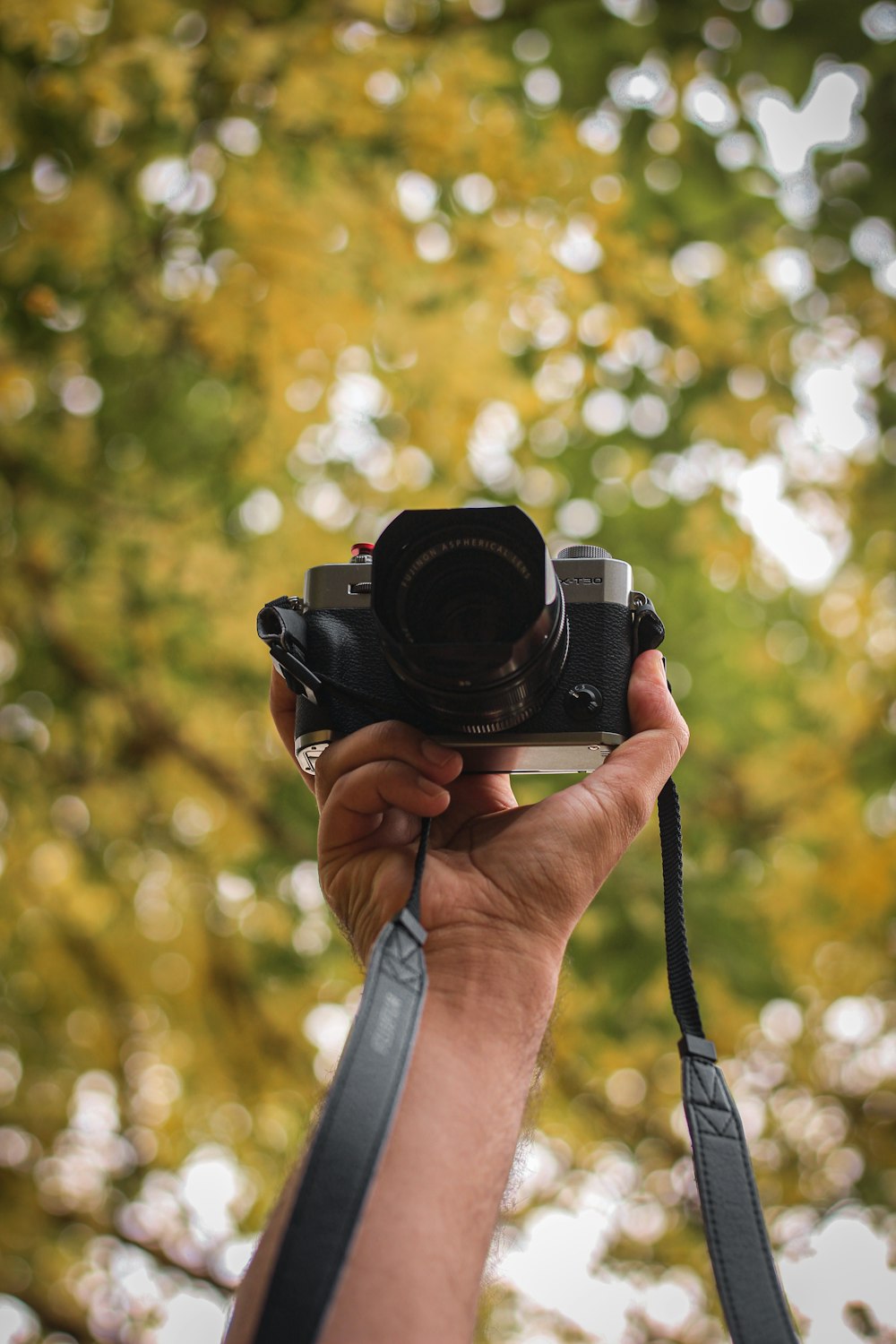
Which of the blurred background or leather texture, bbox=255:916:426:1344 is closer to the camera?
leather texture, bbox=255:916:426:1344

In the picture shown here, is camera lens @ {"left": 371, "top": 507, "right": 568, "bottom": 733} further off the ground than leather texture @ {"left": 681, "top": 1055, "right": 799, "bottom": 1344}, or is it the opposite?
camera lens @ {"left": 371, "top": 507, "right": 568, "bottom": 733}

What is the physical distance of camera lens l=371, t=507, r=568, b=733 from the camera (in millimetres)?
882

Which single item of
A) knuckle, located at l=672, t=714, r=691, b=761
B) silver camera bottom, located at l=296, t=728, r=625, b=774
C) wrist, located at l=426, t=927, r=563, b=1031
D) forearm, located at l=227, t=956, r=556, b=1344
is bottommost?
forearm, located at l=227, t=956, r=556, b=1344

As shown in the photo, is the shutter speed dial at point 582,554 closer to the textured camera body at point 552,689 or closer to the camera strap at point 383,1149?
the textured camera body at point 552,689

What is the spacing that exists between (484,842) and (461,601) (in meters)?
0.24

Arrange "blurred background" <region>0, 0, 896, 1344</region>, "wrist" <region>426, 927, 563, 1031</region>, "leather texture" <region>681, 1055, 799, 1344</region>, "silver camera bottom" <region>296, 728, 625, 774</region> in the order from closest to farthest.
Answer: "leather texture" <region>681, 1055, 799, 1344</region>, "wrist" <region>426, 927, 563, 1031</region>, "silver camera bottom" <region>296, 728, 625, 774</region>, "blurred background" <region>0, 0, 896, 1344</region>

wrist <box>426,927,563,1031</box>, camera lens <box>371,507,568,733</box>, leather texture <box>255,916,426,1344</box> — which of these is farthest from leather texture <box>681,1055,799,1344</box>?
camera lens <box>371,507,568,733</box>

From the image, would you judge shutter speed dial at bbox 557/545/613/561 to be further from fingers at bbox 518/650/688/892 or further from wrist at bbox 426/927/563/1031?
wrist at bbox 426/927/563/1031

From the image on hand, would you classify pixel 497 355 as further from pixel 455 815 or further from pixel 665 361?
pixel 455 815

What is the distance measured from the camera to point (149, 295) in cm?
201

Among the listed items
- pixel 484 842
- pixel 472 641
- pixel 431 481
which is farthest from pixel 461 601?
pixel 431 481

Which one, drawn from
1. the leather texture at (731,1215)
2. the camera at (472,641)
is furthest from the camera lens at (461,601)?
the leather texture at (731,1215)

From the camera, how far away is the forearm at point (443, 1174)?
0.64 meters

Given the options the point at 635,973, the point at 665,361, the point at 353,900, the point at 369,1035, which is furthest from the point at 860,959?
the point at 369,1035
